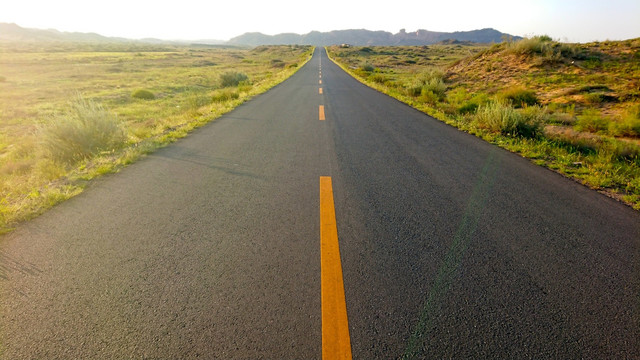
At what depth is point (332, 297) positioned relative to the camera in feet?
7.78

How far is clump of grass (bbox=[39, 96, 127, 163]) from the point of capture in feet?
20.8

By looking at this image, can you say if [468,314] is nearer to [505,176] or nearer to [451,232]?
[451,232]

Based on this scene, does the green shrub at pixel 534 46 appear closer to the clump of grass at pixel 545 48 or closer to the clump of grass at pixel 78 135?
the clump of grass at pixel 545 48

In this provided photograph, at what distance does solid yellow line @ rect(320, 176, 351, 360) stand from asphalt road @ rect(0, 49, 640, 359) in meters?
0.06

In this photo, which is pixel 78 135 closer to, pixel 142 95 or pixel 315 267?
pixel 315 267

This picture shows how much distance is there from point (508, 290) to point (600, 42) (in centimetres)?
2023

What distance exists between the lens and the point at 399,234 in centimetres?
327

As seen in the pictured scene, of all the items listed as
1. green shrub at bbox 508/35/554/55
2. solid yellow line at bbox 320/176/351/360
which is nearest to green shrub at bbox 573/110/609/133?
solid yellow line at bbox 320/176/351/360

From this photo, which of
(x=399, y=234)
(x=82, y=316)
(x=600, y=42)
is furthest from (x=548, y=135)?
(x=600, y=42)

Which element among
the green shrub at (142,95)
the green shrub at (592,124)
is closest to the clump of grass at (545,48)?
the green shrub at (592,124)

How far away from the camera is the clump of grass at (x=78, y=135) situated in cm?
635

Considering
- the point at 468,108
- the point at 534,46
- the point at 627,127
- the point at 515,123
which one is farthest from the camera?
the point at 534,46

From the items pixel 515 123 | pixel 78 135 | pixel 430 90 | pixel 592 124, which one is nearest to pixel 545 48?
pixel 430 90

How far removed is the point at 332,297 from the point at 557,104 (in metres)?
12.9
